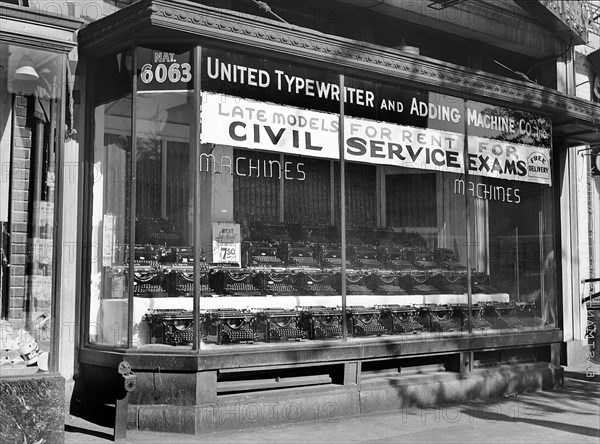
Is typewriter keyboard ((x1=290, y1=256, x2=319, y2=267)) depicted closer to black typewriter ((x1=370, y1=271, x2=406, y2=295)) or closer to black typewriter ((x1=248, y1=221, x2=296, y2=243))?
black typewriter ((x1=248, y1=221, x2=296, y2=243))

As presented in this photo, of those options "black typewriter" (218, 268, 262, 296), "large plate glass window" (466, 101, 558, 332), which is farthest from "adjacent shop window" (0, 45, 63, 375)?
"large plate glass window" (466, 101, 558, 332)

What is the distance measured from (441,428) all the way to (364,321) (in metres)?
1.95

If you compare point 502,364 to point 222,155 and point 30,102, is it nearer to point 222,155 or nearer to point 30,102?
point 222,155

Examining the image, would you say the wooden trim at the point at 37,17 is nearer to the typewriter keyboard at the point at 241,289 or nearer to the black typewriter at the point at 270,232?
the typewriter keyboard at the point at 241,289

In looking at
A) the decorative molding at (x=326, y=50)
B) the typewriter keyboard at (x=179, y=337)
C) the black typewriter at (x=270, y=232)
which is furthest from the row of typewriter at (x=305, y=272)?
the decorative molding at (x=326, y=50)

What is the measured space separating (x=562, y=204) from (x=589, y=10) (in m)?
3.76

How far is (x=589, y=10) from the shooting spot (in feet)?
46.1

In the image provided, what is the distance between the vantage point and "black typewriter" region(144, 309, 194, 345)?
845cm

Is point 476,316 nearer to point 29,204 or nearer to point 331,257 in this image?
point 331,257

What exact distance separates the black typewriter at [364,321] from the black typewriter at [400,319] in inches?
4.1

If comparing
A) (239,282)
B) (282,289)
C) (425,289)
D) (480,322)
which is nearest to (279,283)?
(282,289)

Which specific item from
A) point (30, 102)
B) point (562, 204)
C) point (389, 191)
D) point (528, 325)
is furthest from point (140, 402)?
point (562, 204)

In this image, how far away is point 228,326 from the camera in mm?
8867

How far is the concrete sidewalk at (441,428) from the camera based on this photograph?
7891 millimetres
